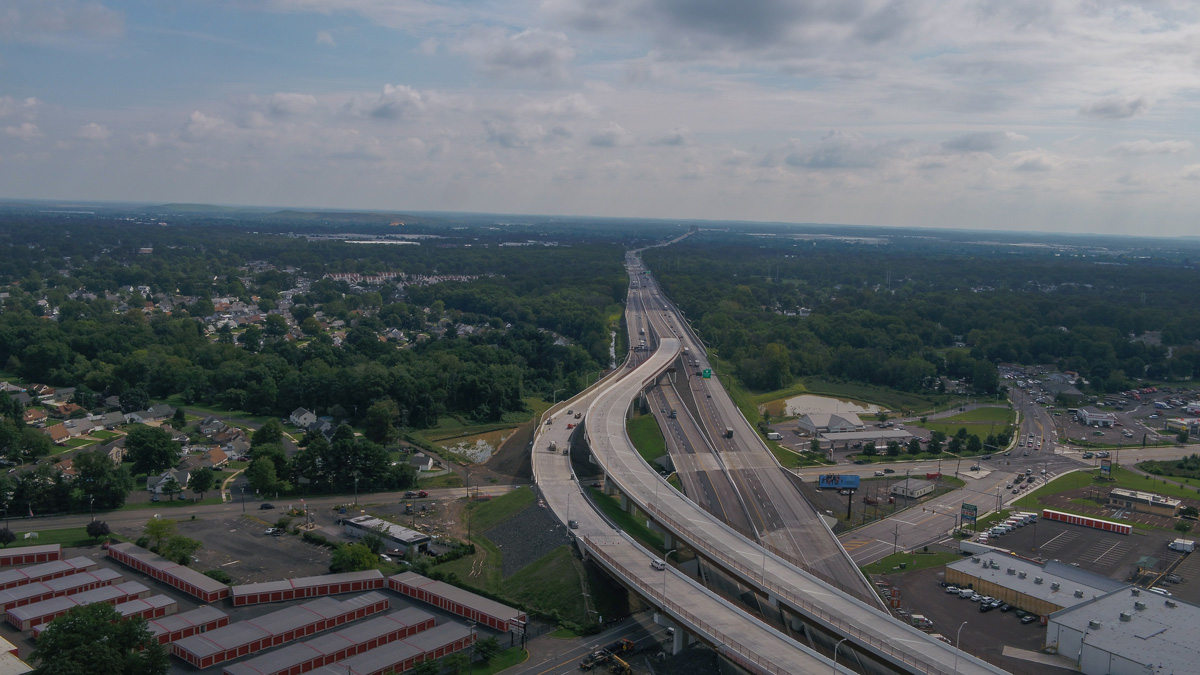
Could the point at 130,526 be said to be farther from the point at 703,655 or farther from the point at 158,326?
the point at 158,326

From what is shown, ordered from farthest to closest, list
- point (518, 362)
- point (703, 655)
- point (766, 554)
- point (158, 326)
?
point (158, 326)
point (518, 362)
point (766, 554)
point (703, 655)

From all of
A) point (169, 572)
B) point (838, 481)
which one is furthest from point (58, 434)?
point (838, 481)

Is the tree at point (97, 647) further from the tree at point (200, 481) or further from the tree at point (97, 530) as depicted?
the tree at point (200, 481)

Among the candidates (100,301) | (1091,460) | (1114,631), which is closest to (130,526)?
(1114,631)

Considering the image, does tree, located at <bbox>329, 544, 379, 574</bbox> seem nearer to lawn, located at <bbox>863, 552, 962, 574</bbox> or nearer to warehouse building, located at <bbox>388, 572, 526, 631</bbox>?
warehouse building, located at <bbox>388, 572, 526, 631</bbox>

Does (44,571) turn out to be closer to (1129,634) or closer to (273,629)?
(273,629)

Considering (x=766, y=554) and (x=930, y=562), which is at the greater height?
(x=766, y=554)
